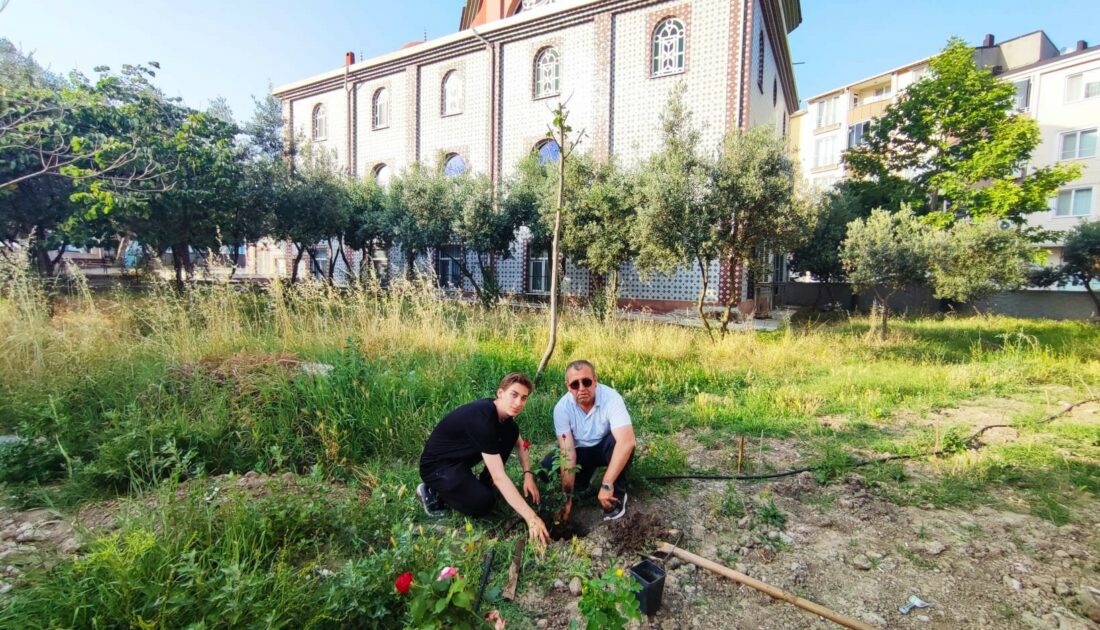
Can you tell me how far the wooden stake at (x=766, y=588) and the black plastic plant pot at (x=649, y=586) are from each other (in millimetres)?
336

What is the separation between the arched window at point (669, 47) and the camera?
1479cm

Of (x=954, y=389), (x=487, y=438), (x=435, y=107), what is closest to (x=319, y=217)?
(x=435, y=107)

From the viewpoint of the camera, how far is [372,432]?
4.14 m

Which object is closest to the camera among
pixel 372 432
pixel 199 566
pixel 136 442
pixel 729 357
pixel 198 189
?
pixel 199 566

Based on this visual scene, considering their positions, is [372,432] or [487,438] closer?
[487,438]

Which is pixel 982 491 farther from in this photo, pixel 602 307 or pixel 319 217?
pixel 319 217

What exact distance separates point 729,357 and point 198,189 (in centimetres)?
1196

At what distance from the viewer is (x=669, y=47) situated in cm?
1494

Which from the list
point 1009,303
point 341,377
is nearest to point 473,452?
point 341,377

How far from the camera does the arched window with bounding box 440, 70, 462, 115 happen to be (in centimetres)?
1914

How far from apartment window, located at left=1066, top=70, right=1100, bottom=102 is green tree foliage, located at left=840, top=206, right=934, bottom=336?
21414 mm

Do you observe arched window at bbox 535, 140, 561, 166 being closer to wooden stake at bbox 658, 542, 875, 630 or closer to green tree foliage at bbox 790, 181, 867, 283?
green tree foliage at bbox 790, 181, 867, 283

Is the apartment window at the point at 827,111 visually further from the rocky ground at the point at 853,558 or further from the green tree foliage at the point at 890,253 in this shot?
the rocky ground at the point at 853,558

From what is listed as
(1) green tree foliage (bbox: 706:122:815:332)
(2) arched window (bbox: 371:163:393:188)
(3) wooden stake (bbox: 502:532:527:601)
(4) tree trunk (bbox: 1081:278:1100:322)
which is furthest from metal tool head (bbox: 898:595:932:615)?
(2) arched window (bbox: 371:163:393:188)
